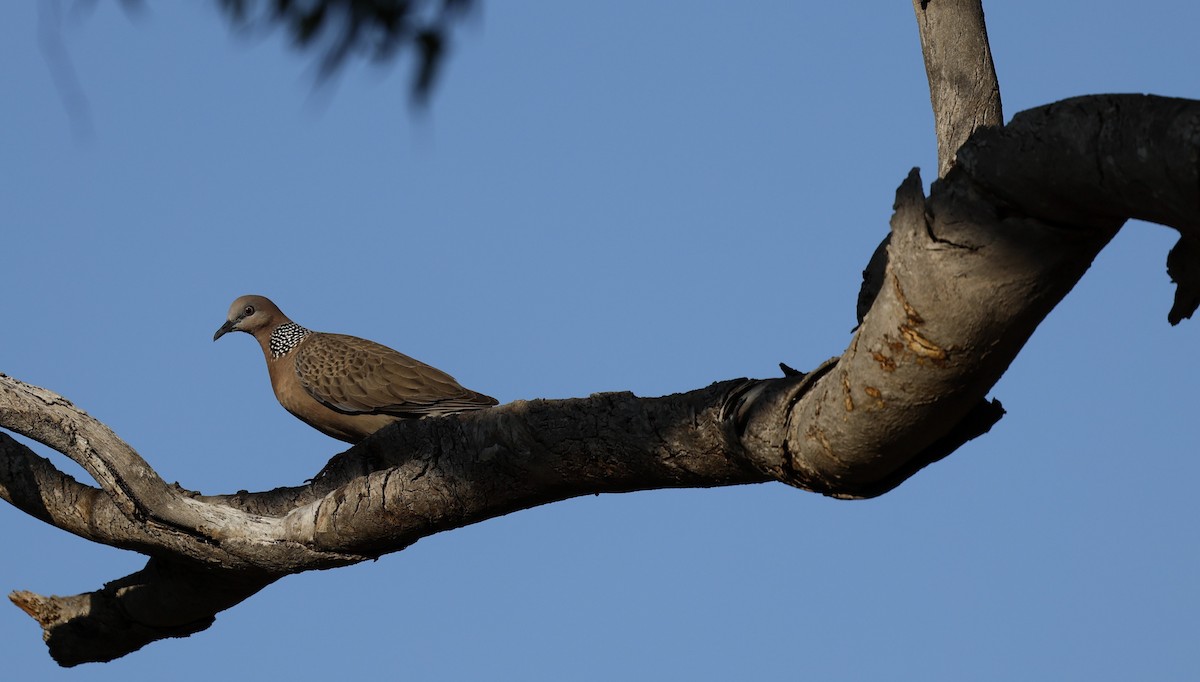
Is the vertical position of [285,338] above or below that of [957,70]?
above

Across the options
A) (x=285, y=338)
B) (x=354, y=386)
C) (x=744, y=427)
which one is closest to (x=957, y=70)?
(x=744, y=427)

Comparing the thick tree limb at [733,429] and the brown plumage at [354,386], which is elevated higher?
the brown plumage at [354,386]

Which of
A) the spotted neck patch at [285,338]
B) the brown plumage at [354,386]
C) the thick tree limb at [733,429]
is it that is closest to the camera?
the thick tree limb at [733,429]

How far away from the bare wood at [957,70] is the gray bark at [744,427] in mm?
20

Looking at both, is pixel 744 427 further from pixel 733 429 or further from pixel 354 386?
pixel 354 386

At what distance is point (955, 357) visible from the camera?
105 inches

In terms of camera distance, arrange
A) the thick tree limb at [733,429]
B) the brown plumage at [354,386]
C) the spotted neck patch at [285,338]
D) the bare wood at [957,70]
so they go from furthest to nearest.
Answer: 1. the spotted neck patch at [285,338]
2. the brown plumage at [354,386]
3. the bare wood at [957,70]
4. the thick tree limb at [733,429]

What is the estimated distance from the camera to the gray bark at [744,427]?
2.31 m

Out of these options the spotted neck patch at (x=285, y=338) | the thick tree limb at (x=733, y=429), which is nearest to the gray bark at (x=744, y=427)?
the thick tree limb at (x=733, y=429)

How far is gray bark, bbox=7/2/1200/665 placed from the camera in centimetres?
231

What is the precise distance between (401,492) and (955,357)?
2.20 metres

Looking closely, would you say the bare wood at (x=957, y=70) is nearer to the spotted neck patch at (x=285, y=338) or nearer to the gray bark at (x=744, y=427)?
the gray bark at (x=744, y=427)

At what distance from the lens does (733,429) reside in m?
3.39

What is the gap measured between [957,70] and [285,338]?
6.10 meters
